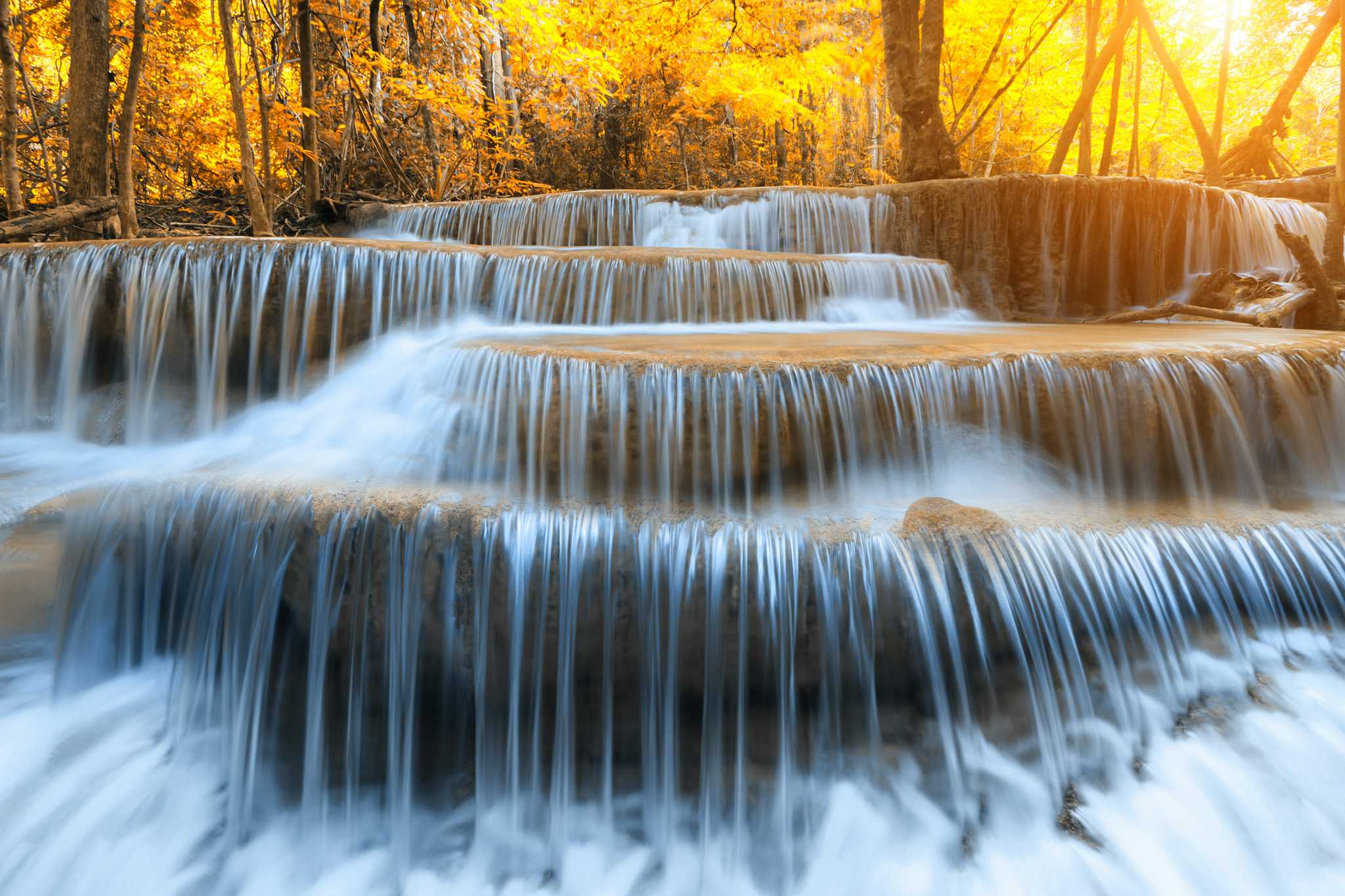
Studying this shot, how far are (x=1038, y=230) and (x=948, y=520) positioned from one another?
17.2 ft

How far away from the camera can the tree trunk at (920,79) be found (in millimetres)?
8281

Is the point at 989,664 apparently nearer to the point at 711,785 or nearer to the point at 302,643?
the point at 711,785

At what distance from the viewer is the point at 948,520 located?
292 cm

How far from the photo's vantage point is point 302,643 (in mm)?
2918

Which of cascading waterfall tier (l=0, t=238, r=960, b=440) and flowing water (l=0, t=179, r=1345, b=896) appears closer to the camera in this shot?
flowing water (l=0, t=179, r=1345, b=896)

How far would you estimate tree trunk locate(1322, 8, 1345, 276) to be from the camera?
523 cm

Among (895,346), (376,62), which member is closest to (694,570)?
(895,346)

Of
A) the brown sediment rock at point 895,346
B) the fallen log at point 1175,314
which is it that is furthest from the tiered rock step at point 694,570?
the fallen log at point 1175,314

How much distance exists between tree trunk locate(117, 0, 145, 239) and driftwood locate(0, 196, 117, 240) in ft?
1.52

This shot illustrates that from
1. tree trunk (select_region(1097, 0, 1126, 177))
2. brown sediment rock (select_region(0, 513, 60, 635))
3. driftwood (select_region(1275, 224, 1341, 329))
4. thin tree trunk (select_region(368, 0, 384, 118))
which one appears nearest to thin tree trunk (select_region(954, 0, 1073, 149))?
tree trunk (select_region(1097, 0, 1126, 177))

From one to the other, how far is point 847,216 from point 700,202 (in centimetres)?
176

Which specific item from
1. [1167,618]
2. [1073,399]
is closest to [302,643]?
[1167,618]

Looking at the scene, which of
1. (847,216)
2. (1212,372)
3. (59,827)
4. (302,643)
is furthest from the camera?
(847,216)

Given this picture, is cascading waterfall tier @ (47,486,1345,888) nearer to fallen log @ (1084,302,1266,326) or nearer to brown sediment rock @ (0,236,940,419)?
brown sediment rock @ (0,236,940,419)
